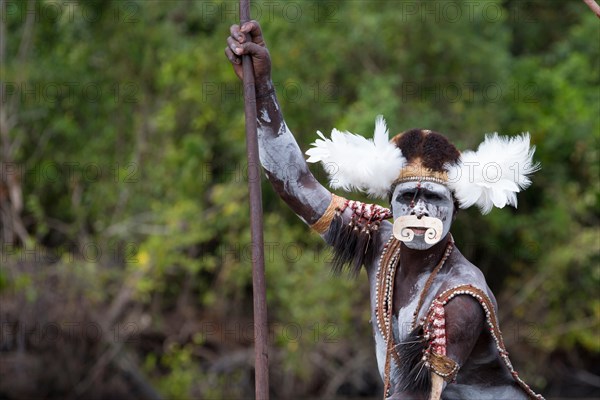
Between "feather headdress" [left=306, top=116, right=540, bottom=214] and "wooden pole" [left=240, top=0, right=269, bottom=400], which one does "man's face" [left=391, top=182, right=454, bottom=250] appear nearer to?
"feather headdress" [left=306, top=116, right=540, bottom=214]

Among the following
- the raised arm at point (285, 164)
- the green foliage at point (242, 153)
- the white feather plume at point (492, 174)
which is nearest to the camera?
the white feather plume at point (492, 174)

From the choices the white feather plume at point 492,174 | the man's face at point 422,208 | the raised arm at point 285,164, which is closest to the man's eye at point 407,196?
the man's face at point 422,208

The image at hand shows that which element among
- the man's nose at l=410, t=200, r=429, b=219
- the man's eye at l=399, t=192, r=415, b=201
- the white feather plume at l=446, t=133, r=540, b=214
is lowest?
the man's nose at l=410, t=200, r=429, b=219

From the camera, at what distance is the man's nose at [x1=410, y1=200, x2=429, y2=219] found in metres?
4.16

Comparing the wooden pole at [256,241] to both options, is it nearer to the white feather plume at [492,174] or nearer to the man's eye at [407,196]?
the man's eye at [407,196]

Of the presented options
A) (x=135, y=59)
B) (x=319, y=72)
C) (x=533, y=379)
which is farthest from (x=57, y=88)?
(x=533, y=379)

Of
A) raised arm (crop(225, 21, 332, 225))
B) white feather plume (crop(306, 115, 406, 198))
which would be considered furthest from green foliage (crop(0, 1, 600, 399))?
white feather plume (crop(306, 115, 406, 198))

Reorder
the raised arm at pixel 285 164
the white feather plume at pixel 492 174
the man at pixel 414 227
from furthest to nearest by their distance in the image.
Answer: the raised arm at pixel 285 164, the white feather plume at pixel 492 174, the man at pixel 414 227

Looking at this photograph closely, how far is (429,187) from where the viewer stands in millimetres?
4191

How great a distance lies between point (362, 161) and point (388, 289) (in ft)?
1.78

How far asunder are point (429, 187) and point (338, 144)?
1.39 ft

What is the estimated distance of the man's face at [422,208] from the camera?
4160 mm

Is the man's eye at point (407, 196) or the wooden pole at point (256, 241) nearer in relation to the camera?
the wooden pole at point (256, 241)

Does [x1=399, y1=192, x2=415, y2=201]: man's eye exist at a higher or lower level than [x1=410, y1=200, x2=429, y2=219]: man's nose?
higher
